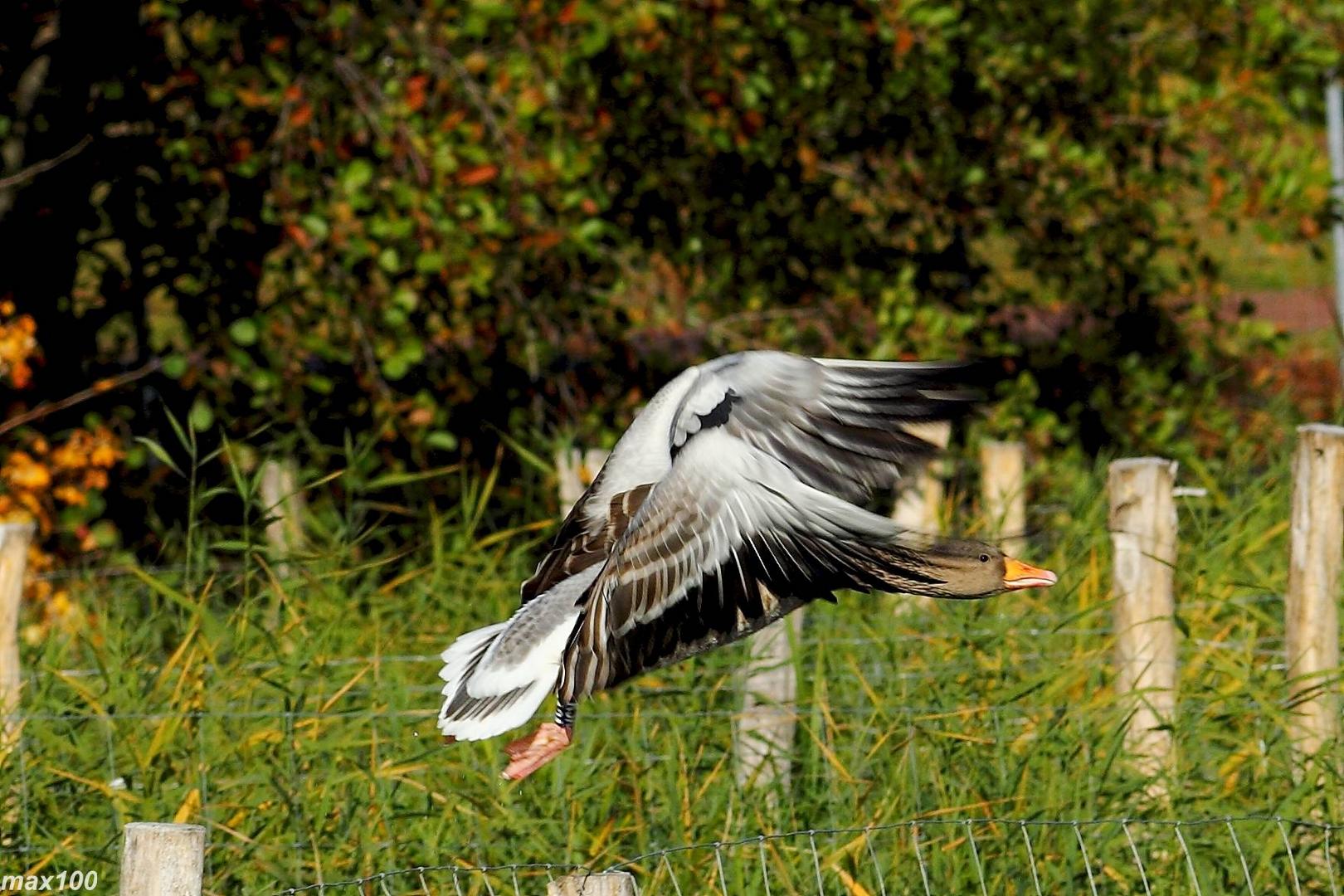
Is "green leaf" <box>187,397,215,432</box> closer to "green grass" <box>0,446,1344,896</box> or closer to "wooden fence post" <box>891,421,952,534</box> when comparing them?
"green grass" <box>0,446,1344,896</box>

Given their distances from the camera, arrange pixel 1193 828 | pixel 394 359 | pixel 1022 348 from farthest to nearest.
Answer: pixel 1022 348, pixel 394 359, pixel 1193 828

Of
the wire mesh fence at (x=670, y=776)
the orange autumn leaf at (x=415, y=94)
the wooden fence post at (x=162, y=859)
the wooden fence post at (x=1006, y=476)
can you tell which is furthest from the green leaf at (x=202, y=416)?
the wooden fence post at (x=162, y=859)

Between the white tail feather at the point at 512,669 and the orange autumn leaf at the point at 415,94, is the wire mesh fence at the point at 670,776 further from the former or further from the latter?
the orange autumn leaf at the point at 415,94

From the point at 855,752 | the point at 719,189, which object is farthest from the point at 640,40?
the point at 855,752

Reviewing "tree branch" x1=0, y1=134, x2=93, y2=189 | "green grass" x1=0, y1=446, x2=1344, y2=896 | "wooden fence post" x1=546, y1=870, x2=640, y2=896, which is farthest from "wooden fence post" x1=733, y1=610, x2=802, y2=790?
"tree branch" x1=0, y1=134, x2=93, y2=189

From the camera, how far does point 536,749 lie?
3451 millimetres

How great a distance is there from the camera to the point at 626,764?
13.6 feet

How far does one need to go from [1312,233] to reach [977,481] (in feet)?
5.19

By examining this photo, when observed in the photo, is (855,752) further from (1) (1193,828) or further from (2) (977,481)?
(2) (977,481)

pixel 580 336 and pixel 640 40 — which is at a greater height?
pixel 640 40

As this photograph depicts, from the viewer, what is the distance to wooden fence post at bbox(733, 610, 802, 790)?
4.09 m

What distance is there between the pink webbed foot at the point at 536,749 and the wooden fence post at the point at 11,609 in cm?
126

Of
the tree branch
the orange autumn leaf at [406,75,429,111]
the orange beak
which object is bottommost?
the orange beak

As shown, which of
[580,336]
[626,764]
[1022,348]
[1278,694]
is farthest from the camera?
[1022,348]
